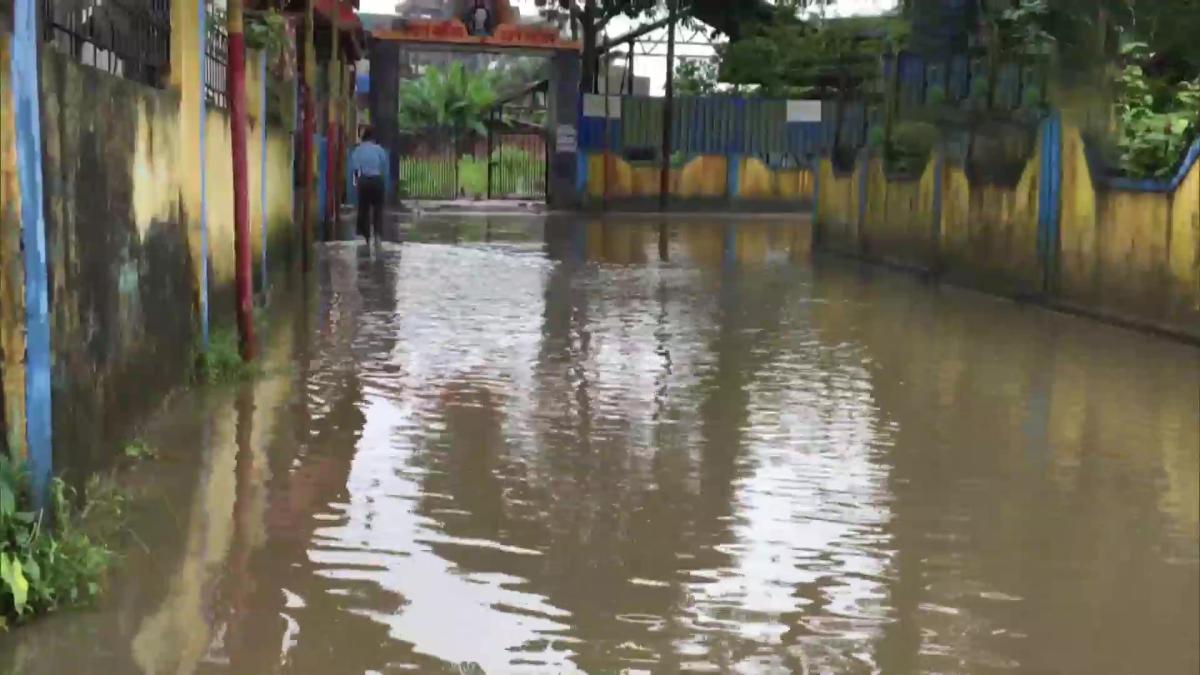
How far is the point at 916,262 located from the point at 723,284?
296 centimetres

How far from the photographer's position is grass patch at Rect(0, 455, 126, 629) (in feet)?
14.1

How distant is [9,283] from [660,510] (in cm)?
274

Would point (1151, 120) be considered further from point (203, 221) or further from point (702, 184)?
point (702, 184)

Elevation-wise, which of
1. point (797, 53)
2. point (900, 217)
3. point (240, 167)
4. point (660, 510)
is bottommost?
point (660, 510)

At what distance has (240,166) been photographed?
861 cm

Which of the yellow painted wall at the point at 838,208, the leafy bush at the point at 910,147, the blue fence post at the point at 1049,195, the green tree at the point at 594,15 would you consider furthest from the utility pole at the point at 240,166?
the green tree at the point at 594,15

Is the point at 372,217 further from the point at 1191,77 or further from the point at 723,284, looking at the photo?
the point at 1191,77

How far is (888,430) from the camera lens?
7.65 metres

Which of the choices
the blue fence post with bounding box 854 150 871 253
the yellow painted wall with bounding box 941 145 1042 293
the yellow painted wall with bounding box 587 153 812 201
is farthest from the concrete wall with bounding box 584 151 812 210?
the yellow painted wall with bounding box 941 145 1042 293

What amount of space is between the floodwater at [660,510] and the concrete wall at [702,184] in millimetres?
23147

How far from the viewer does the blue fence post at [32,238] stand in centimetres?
453

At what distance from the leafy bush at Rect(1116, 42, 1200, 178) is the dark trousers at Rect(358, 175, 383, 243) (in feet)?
32.1

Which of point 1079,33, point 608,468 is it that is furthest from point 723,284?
point 608,468

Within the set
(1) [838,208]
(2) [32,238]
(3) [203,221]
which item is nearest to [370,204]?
(1) [838,208]
